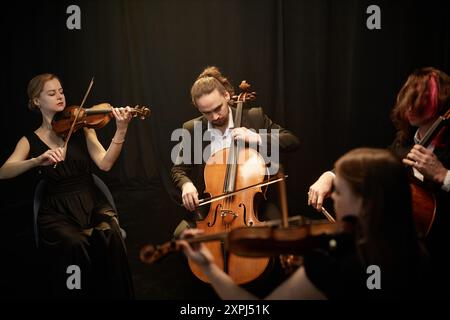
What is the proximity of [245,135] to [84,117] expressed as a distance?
35.3 inches

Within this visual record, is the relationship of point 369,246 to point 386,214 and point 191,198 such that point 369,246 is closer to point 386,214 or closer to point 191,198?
point 386,214

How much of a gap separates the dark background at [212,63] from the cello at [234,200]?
671 millimetres

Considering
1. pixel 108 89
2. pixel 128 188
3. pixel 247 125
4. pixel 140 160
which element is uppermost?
pixel 108 89

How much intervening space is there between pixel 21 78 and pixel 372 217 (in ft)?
8.64

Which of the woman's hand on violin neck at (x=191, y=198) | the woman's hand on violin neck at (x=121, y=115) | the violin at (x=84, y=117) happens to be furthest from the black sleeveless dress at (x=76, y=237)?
the woman's hand on violin neck at (x=191, y=198)

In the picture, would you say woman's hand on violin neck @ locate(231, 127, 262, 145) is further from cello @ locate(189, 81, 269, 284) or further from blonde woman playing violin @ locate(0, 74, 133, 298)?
blonde woman playing violin @ locate(0, 74, 133, 298)

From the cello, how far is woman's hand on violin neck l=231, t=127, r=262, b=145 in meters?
0.05

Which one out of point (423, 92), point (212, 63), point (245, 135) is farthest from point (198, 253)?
point (212, 63)

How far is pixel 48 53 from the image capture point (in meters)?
3.15

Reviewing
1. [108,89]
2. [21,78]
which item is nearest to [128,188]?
[108,89]

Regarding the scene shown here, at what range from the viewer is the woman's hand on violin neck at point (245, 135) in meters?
2.43

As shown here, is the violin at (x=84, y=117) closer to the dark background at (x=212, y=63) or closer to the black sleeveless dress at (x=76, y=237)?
the black sleeveless dress at (x=76, y=237)

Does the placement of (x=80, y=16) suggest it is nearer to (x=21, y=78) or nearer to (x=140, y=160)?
(x=21, y=78)

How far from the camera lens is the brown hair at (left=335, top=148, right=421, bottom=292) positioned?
1.54 meters
